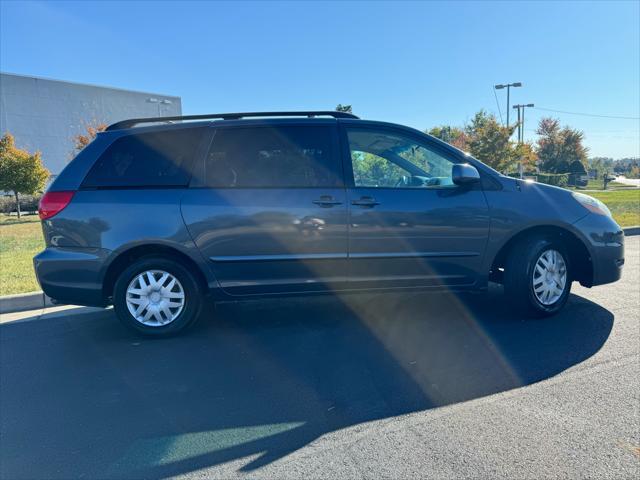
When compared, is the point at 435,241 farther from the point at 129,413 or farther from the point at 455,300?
the point at 129,413

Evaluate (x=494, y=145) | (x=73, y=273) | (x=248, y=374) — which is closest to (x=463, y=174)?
(x=248, y=374)

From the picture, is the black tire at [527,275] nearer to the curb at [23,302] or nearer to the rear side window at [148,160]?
the rear side window at [148,160]

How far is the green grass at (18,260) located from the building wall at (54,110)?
88.8 ft

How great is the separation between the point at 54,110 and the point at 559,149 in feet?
156

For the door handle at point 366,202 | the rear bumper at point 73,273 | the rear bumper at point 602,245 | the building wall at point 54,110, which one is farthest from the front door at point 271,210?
the building wall at point 54,110

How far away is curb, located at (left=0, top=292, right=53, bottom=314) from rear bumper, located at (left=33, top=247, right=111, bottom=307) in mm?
1513

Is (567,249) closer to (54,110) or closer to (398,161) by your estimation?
(398,161)

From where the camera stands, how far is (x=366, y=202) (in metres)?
3.80

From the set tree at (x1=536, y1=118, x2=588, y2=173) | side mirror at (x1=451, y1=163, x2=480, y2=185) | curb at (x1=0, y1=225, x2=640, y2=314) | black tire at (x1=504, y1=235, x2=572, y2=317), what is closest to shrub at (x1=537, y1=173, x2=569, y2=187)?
tree at (x1=536, y1=118, x2=588, y2=173)

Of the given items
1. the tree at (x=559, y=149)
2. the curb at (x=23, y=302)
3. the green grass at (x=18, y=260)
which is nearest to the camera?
the curb at (x=23, y=302)

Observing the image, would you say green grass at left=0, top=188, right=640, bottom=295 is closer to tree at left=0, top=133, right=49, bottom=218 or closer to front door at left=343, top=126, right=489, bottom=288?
front door at left=343, top=126, right=489, bottom=288

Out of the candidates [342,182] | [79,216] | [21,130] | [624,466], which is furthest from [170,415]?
[21,130]

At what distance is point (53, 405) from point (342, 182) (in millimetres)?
2682

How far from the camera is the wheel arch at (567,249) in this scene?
4105 millimetres
